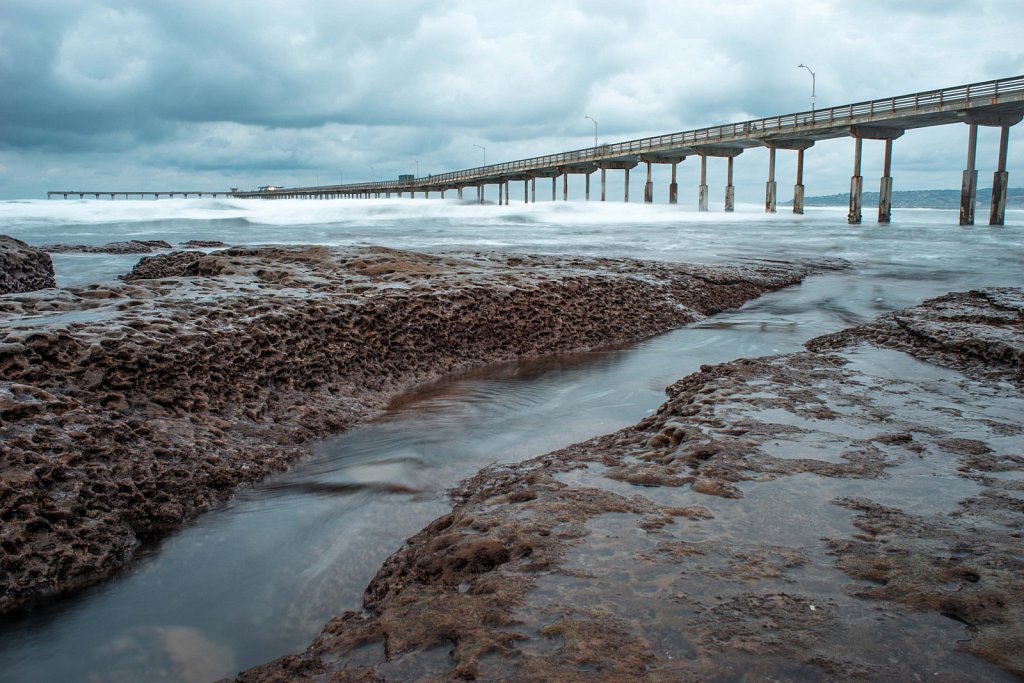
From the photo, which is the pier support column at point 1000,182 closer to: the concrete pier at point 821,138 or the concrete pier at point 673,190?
the concrete pier at point 821,138

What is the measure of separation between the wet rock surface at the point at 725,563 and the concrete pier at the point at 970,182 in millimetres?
29966

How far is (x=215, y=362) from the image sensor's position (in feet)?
12.7

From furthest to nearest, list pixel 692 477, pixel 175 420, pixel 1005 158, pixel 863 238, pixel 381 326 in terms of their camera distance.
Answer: pixel 1005 158 < pixel 863 238 < pixel 381 326 < pixel 175 420 < pixel 692 477

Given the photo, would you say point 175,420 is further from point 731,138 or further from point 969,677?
point 731,138

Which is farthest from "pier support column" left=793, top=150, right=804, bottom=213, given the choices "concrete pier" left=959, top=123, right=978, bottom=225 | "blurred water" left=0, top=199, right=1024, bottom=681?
"blurred water" left=0, top=199, right=1024, bottom=681

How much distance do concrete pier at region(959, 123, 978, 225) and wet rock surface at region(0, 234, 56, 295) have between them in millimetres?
31014

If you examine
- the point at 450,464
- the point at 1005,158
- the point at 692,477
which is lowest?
the point at 450,464

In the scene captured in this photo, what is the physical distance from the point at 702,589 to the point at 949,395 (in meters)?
2.73

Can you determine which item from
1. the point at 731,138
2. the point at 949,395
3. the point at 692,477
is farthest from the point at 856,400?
the point at 731,138

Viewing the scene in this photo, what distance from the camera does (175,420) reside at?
3.37 metres

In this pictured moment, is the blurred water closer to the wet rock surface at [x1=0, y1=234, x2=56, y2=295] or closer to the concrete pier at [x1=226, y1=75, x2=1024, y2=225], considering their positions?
the wet rock surface at [x1=0, y1=234, x2=56, y2=295]

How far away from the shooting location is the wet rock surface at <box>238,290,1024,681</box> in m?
1.54

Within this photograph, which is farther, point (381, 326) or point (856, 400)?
point (381, 326)

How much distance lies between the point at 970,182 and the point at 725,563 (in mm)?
33383
